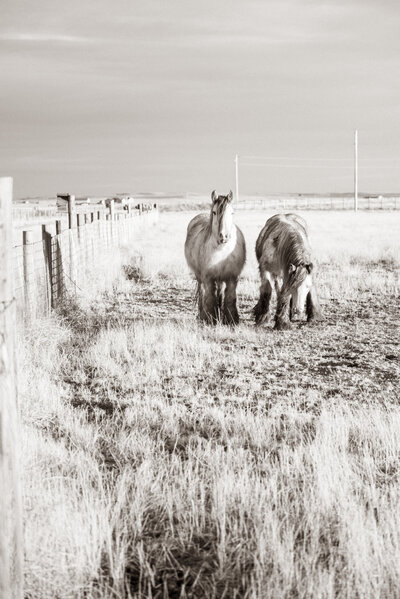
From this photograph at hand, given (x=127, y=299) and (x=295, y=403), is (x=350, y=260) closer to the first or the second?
(x=127, y=299)

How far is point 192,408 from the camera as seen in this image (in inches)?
231

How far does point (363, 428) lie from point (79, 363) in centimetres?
332

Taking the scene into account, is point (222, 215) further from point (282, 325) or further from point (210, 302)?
point (282, 325)

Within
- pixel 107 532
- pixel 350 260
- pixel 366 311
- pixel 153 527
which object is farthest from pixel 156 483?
pixel 350 260

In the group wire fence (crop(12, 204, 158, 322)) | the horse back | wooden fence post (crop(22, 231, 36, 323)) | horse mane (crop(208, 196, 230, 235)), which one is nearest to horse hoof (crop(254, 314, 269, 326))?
the horse back

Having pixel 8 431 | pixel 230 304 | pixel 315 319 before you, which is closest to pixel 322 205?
pixel 315 319

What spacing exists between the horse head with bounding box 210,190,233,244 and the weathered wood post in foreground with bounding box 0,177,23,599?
648 centimetres

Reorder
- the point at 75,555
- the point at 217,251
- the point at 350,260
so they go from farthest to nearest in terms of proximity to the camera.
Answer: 1. the point at 350,260
2. the point at 217,251
3. the point at 75,555

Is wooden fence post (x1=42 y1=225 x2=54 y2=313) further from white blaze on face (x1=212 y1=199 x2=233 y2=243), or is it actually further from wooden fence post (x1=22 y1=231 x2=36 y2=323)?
white blaze on face (x1=212 y1=199 x2=233 y2=243)

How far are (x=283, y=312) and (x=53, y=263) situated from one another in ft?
10.6

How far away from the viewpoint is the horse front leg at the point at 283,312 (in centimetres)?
940

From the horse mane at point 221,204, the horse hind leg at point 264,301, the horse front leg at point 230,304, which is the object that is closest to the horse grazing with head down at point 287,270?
the horse hind leg at point 264,301

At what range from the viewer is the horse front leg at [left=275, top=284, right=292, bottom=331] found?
9398mm

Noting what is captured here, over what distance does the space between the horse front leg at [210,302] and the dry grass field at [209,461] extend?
1.31 ft
